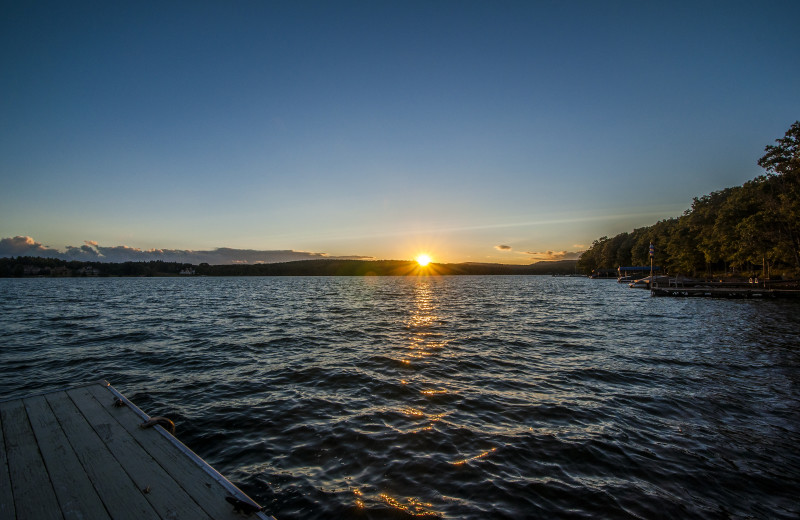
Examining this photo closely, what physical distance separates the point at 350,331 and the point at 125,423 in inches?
715

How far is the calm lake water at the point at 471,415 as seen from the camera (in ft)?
21.4

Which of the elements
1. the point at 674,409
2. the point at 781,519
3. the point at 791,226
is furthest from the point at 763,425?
the point at 791,226

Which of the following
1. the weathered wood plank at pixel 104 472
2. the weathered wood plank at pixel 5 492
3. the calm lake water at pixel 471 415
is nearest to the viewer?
the weathered wood plank at pixel 5 492

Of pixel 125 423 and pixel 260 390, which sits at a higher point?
pixel 125 423

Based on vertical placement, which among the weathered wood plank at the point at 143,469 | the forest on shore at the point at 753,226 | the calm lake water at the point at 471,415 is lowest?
the calm lake water at the point at 471,415

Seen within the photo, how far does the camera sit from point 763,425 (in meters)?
9.50

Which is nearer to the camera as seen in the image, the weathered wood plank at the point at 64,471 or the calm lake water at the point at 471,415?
the weathered wood plank at the point at 64,471

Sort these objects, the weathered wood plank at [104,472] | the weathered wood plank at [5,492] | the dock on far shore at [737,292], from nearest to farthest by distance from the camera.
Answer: the weathered wood plank at [5,492] < the weathered wood plank at [104,472] < the dock on far shore at [737,292]

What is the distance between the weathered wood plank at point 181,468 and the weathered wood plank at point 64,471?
2.78 feet

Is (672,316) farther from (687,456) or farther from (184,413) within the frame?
(184,413)

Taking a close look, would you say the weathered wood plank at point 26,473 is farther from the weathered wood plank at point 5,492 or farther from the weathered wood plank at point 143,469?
the weathered wood plank at point 143,469

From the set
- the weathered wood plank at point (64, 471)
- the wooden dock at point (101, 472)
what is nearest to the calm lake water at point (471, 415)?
the wooden dock at point (101, 472)

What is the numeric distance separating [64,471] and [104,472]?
63 cm

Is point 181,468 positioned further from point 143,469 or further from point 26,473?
point 26,473
